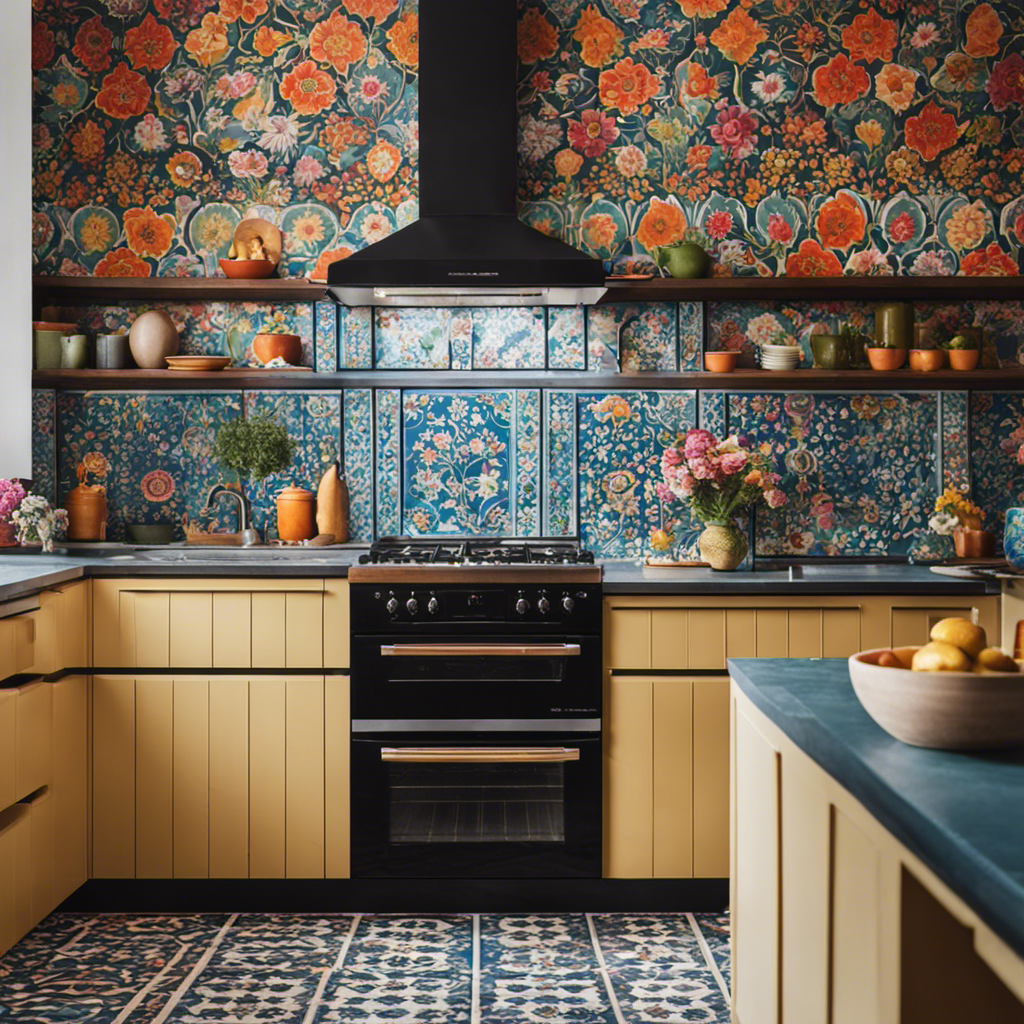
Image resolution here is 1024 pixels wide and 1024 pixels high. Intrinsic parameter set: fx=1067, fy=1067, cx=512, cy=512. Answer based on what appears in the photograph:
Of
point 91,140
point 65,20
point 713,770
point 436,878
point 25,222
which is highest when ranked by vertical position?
point 65,20

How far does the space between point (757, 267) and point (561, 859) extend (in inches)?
85.8

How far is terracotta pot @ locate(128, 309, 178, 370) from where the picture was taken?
380 centimetres

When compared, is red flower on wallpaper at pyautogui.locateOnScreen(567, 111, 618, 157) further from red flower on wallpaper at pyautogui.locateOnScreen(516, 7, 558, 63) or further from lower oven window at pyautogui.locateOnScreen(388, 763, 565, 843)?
lower oven window at pyautogui.locateOnScreen(388, 763, 565, 843)

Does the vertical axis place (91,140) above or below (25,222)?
above

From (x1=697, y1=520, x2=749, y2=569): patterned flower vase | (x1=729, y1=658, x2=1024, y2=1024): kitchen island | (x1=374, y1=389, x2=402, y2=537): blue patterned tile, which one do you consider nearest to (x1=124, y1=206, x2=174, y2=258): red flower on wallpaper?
(x1=374, y1=389, x2=402, y2=537): blue patterned tile

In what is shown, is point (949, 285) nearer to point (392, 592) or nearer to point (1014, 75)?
point (1014, 75)

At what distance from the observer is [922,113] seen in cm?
386

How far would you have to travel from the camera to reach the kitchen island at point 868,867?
1.00 metres

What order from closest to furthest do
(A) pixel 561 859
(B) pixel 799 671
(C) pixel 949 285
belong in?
1. (B) pixel 799 671
2. (A) pixel 561 859
3. (C) pixel 949 285

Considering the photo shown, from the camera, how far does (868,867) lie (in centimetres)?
129

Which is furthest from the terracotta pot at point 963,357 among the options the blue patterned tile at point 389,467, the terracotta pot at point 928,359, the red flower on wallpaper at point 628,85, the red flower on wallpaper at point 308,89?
the red flower on wallpaper at point 308,89

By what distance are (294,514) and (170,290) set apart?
0.90m

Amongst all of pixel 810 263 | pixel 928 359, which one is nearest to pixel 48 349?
pixel 810 263

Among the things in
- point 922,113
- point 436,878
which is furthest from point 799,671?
point 922,113
